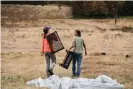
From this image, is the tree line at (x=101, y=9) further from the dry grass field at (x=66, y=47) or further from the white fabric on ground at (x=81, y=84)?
the white fabric on ground at (x=81, y=84)

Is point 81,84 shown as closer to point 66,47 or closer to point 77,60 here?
point 77,60

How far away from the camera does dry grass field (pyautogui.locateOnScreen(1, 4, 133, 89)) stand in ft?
55.2

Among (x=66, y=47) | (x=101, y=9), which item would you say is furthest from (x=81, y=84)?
(x=101, y=9)

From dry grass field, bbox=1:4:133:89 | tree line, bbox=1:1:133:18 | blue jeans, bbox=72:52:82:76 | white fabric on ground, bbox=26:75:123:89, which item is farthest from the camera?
tree line, bbox=1:1:133:18

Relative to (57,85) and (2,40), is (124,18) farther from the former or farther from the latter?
(57,85)

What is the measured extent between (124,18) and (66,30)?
7.89 meters

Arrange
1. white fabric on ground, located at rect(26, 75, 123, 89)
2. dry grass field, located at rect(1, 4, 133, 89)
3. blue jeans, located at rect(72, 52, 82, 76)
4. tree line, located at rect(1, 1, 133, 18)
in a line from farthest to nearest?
1. tree line, located at rect(1, 1, 133, 18)
2. dry grass field, located at rect(1, 4, 133, 89)
3. blue jeans, located at rect(72, 52, 82, 76)
4. white fabric on ground, located at rect(26, 75, 123, 89)

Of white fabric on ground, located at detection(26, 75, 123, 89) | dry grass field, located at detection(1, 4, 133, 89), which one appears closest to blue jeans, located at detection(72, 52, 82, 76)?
dry grass field, located at detection(1, 4, 133, 89)

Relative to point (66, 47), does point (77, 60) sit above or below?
above

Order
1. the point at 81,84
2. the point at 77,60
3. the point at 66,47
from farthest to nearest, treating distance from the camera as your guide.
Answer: the point at 66,47
the point at 77,60
the point at 81,84

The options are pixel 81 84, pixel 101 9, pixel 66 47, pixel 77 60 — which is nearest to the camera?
pixel 81 84

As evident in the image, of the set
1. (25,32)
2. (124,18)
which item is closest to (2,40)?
(25,32)

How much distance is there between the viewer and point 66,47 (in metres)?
27.3

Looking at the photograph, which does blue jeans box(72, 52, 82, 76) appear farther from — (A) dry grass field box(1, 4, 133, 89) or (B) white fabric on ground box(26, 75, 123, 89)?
(B) white fabric on ground box(26, 75, 123, 89)
